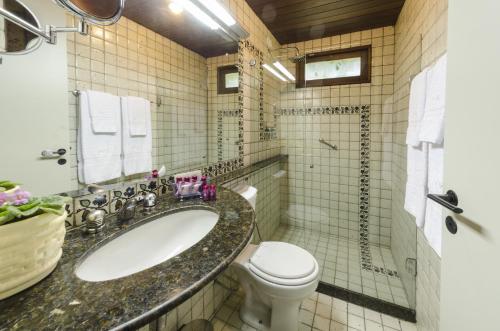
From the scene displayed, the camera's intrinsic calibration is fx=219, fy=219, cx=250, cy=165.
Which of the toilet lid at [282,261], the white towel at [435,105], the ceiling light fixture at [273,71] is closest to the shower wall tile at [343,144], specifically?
the ceiling light fixture at [273,71]

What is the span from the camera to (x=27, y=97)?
26.6 inches

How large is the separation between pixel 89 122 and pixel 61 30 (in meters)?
0.31

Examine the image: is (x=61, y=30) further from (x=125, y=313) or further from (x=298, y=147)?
(x=298, y=147)

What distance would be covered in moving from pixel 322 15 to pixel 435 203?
6.28ft

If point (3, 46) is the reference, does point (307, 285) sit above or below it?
below

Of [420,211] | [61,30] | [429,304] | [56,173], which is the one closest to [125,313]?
[56,173]

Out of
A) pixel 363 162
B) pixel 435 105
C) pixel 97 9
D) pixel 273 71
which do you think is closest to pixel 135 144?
pixel 97 9

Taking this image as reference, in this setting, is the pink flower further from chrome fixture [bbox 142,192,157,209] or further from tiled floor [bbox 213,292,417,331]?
tiled floor [bbox 213,292,417,331]

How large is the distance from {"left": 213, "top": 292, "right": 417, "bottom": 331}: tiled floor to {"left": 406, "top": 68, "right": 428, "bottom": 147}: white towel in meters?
1.19

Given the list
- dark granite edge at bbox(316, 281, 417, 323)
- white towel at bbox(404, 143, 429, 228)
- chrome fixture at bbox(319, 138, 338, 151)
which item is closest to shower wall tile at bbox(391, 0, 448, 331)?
dark granite edge at bbox(316, 281, 417, 323)

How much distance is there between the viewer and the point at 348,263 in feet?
6.93

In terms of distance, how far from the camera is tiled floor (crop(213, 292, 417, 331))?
1433mm

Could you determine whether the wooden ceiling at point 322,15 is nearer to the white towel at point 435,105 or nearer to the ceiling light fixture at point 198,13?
the ceiling light fixture at point 198,13

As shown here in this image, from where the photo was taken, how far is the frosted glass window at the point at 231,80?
168 cm
